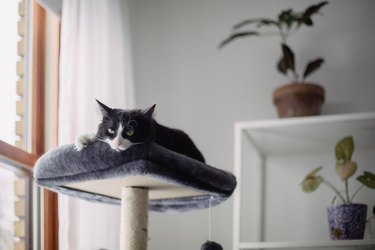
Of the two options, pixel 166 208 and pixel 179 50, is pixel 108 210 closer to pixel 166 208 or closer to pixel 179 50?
pixel 166 208

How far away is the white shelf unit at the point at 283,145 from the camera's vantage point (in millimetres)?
1744

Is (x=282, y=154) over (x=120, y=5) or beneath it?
beneath

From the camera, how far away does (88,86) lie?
1815 millimetres

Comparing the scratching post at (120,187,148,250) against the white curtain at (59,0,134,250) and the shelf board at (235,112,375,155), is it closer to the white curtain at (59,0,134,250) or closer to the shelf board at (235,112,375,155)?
the white curtain at (59,0,134,250)

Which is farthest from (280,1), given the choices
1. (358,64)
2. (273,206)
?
(273,206)

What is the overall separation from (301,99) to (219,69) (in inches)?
18.4

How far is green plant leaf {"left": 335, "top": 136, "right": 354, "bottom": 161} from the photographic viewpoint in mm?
1793

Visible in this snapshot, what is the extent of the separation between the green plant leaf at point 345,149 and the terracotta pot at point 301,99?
0.18m

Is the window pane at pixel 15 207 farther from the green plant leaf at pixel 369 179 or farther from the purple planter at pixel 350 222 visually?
the green plant leaf at pixel 369 179

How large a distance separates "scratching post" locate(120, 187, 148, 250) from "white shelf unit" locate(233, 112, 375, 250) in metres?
0.47

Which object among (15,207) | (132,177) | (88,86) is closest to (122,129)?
(132,177)

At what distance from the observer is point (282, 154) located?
212cm

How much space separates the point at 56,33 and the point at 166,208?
80 centimetres

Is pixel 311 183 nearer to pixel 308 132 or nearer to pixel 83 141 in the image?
pixel 308 132
